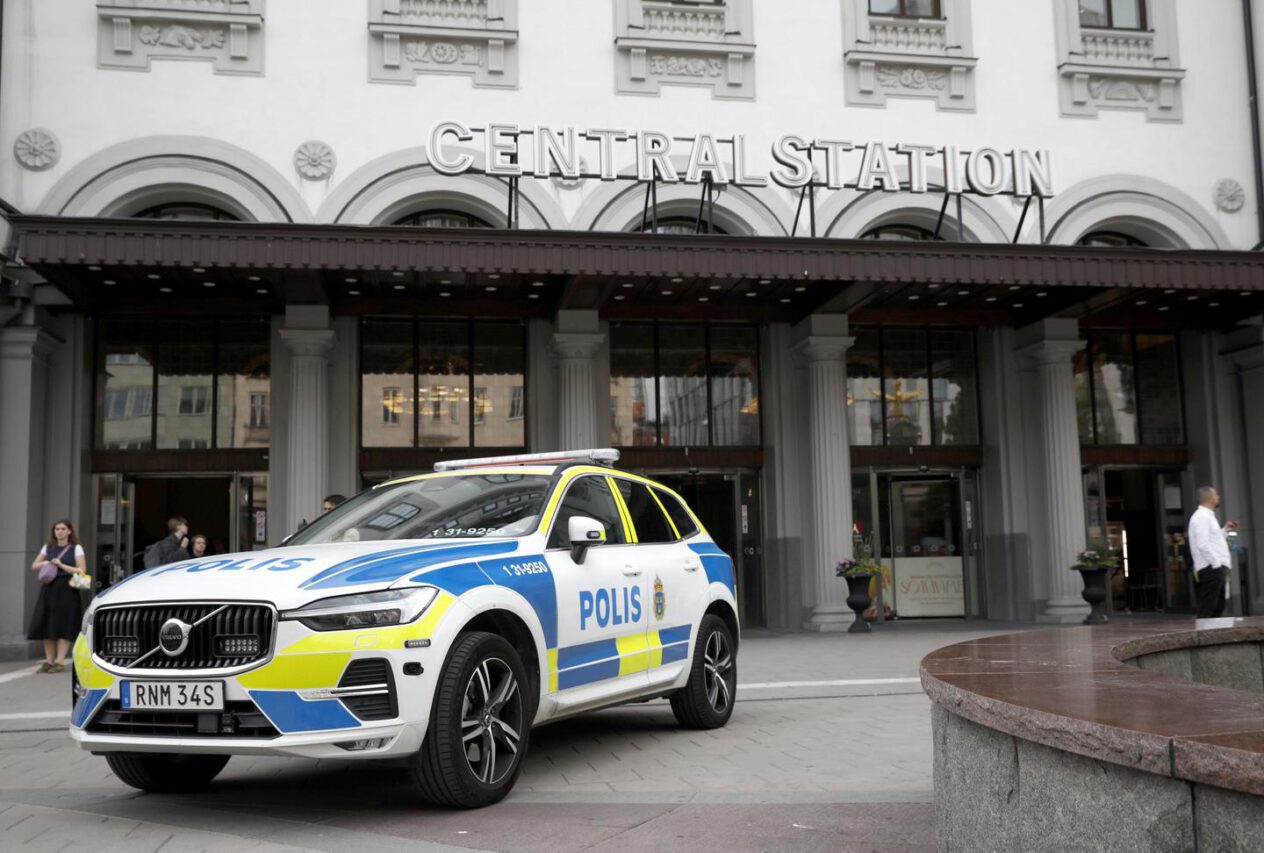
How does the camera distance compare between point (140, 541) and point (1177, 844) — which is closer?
point (1177, 844)

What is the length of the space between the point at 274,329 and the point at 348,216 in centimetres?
212

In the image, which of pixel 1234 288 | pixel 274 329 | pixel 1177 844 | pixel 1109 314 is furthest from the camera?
pixel 1109 314

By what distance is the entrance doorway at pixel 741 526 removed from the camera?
18734 millimetres

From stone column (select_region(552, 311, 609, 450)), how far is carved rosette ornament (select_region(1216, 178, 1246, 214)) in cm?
1081

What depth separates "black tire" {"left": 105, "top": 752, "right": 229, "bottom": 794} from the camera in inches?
246

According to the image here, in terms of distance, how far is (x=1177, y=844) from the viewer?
A: 119 inches

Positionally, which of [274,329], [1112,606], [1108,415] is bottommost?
[1112,606]

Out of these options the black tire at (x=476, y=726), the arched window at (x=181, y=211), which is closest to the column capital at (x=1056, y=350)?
the arched window at (x=181, y=211)

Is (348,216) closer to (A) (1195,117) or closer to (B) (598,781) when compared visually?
(B) (598,781)

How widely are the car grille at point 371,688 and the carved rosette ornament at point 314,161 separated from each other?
13025mm

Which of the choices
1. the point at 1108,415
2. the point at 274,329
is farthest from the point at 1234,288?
the point at 274,329

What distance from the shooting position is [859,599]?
677 inches

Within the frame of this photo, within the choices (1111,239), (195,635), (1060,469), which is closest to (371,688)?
(195,635)

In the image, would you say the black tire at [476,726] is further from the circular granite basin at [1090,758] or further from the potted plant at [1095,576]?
the potted plant at [1095,576]
